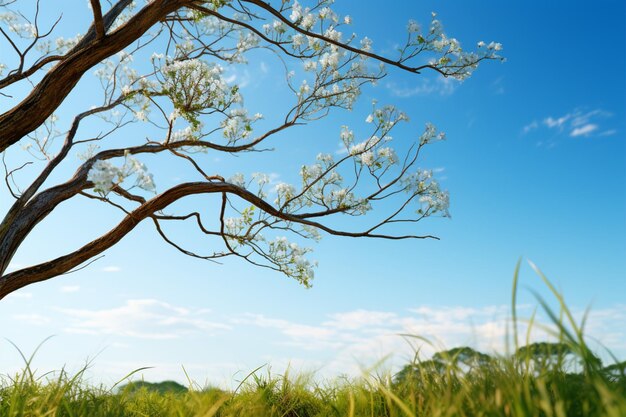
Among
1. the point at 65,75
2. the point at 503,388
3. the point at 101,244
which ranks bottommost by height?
the point at 503,388

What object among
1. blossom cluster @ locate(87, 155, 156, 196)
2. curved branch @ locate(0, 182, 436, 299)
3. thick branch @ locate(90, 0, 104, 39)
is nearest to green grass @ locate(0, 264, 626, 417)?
blossom cluster @ locate(87, 155, 156, 196)

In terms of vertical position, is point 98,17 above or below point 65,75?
above

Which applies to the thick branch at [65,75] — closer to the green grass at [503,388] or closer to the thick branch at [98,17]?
the thick branch at [98,17]

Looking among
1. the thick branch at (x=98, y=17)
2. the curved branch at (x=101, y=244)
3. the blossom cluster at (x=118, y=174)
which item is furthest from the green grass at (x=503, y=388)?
the thick branch at (x=98, y=17)

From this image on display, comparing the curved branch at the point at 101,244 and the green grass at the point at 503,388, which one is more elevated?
the curved branch at the point at 101,244

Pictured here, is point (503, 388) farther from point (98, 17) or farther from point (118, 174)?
point (98, 17)

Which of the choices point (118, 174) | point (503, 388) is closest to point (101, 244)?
point (118, 174)

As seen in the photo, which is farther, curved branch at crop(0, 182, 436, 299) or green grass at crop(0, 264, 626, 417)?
curved branch at crop(0, 182, 436, 299)

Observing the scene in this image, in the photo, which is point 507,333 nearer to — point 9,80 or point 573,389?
point 573,389

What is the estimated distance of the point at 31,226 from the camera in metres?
5.52

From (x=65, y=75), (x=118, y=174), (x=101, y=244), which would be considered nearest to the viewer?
(x=118, y=174)

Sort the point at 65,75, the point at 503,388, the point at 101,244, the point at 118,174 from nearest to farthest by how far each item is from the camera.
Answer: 1. the point at 503,388
2. the point at 118,174
3. the point at 65,75
4. the point at 101,244

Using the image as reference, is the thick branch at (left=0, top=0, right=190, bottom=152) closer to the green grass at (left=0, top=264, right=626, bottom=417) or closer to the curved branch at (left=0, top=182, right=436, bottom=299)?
the curved branch at (left=0, top=182, right=436, bottom=299)

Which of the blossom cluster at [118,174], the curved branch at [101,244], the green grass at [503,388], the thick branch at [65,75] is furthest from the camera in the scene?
the curved branch at [101,244]
